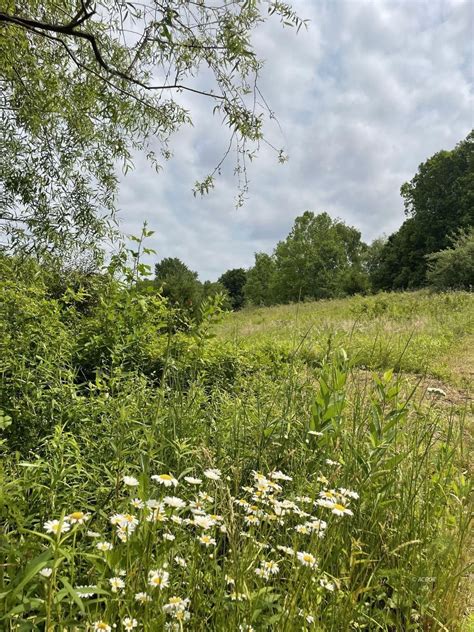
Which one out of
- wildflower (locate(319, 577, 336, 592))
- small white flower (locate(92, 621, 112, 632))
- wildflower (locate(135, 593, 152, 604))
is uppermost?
wildflower (locate(135, 593, 152, 604))

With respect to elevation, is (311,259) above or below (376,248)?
below

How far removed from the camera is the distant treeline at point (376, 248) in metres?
36.4

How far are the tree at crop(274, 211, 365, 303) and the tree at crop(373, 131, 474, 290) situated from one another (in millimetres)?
5549

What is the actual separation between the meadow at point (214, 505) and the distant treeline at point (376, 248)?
23.4 m

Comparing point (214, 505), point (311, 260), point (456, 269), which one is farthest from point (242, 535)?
point (311, 260)

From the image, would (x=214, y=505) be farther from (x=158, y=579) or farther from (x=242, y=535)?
(x=158, y=579)

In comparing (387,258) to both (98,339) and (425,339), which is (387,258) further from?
(98,339)

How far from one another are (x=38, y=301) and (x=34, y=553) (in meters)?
2.68

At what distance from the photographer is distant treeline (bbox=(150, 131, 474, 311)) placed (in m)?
36.4

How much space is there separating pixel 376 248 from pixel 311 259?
13218mm

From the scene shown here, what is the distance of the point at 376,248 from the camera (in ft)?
178

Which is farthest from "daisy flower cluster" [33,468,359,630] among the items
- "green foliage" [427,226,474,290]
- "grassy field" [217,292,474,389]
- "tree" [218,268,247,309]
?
"tree" [218,268,247,309]

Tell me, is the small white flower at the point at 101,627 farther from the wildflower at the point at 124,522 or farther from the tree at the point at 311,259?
the tree at the point at 311,259

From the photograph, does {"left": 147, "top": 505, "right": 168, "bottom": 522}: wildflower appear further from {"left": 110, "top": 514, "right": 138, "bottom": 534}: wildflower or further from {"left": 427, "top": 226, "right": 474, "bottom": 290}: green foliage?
{"left": 427, "top": 226, "right": 474, "bottom": 290}: green foliage
